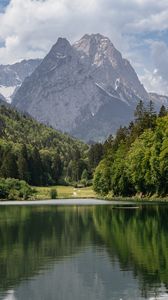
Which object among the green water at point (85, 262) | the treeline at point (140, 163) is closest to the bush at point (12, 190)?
the treeline at point (140, 163)

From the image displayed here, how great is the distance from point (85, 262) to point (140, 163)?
4211 inches

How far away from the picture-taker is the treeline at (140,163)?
439 feet

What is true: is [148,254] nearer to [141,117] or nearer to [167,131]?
[167,131]

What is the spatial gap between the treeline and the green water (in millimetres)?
65545

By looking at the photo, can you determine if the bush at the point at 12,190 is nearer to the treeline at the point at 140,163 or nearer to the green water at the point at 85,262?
the treeline at the point at 140,163

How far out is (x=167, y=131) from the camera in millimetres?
135625

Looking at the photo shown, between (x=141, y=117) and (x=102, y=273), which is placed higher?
(x=141, y=117)

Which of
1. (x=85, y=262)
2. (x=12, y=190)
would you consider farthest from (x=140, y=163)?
(x=85, y=262)

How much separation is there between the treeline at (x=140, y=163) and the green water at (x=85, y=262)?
65545 millimetres

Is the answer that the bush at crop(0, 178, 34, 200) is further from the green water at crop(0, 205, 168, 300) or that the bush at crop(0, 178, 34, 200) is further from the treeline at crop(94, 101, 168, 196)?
the green water at crop(0, 205, 168, 300)

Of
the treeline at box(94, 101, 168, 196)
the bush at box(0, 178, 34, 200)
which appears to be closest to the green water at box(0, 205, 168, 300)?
the treeline at box(94, 101, 168, 196)

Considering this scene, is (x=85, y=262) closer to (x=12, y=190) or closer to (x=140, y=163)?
(x=140, y=163)

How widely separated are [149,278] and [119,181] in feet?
427

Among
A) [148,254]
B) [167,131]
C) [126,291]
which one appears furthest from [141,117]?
[126,291]
